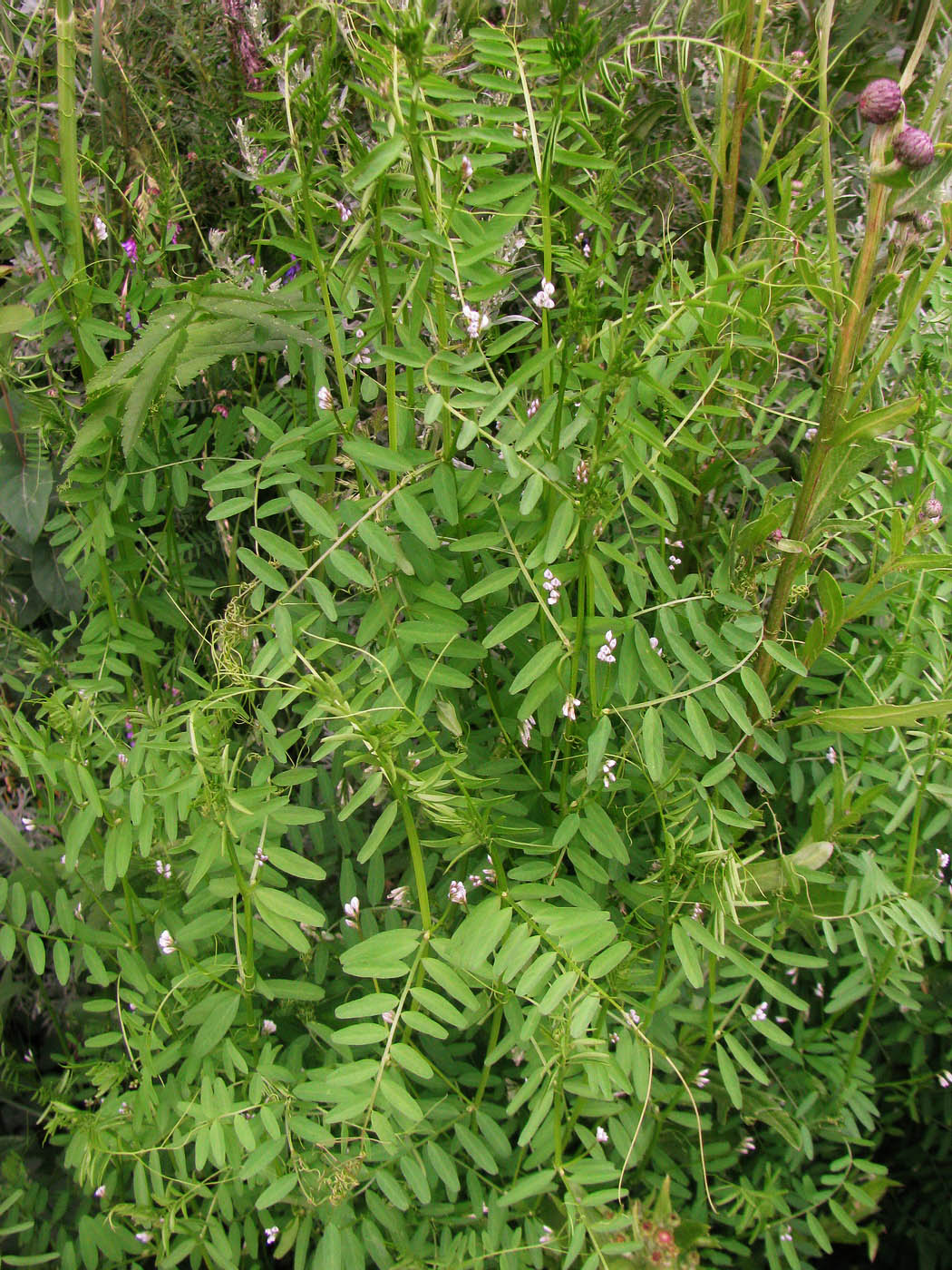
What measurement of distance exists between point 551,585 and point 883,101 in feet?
1.59

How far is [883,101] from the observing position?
0.80 meters

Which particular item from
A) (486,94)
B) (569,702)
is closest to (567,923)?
(569,702)

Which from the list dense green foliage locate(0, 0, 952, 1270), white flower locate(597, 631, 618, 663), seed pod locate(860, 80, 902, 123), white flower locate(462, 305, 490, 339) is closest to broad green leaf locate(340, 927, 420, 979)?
dense green foliage locate(0, 0, 952, 1270)

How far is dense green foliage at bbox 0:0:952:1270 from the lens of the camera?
2.87 ft

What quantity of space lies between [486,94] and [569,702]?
79cm

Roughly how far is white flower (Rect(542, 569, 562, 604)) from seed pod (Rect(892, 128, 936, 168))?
444mm

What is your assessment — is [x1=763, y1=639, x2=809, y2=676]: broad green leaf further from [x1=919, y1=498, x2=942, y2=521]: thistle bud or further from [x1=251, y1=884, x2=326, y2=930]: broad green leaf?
[x1=251, y1=884, x2=326, y2=930]: broad green leaf

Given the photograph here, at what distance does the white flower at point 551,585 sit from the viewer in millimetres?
932

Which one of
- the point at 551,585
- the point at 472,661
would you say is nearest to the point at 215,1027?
the point at 472,661

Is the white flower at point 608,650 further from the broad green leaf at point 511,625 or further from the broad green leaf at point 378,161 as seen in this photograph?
the broad green leaf at point 378,161

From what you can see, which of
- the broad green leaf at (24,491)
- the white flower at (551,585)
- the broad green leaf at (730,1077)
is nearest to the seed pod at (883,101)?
the white flower at (551,585)

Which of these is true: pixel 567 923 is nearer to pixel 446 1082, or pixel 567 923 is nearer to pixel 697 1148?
pixel 446 1082

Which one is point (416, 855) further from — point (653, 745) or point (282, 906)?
point (653, 745)

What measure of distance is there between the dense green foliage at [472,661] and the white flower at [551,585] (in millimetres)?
14
